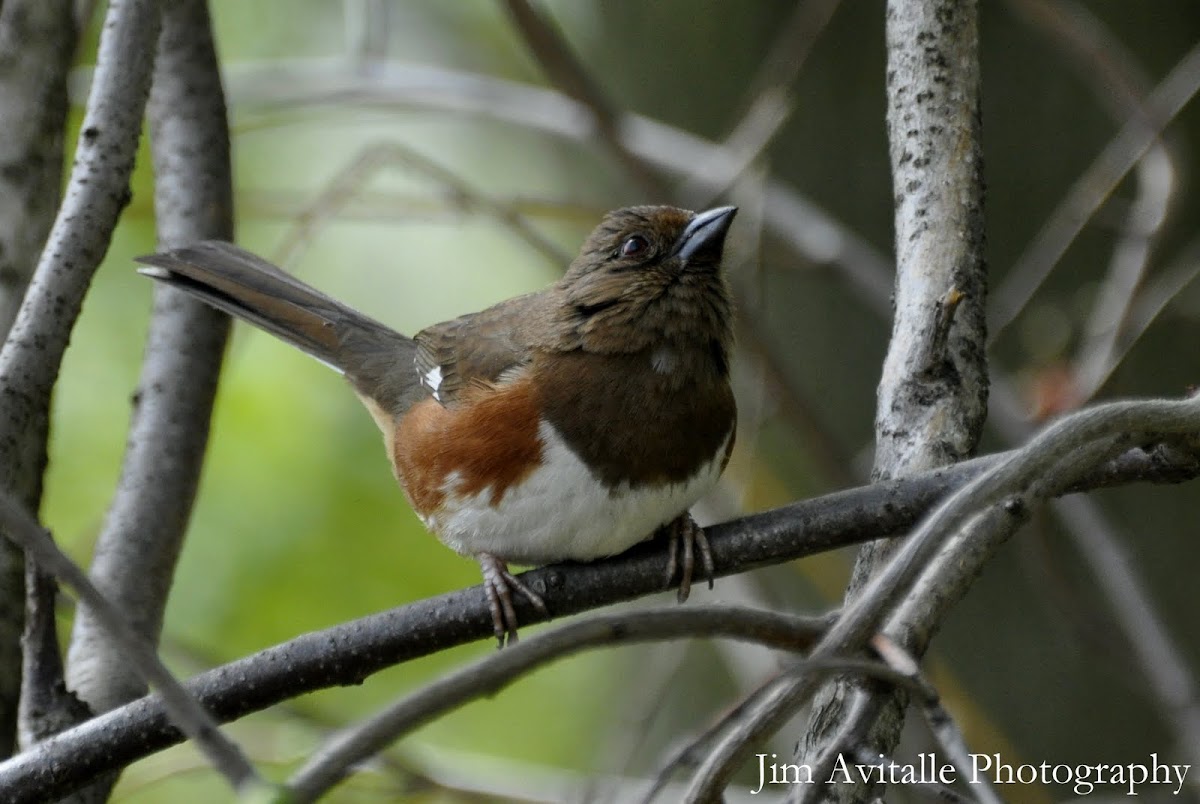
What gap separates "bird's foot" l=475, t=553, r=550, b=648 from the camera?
225cm

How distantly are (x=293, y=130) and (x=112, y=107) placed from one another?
19.1 feet

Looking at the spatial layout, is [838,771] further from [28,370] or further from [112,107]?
[112,107]

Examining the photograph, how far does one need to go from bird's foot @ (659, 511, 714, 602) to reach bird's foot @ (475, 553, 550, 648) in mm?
254

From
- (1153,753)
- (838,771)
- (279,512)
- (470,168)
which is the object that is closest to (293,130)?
Result: (470,168)

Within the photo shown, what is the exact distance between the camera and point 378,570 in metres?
6.54

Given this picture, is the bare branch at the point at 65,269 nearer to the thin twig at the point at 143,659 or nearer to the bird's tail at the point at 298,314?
the bird's tail at the point at 298,314

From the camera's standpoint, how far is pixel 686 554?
2.43m

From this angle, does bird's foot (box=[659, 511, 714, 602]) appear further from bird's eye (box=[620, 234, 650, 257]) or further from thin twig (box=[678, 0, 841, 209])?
thin twig (box=[678, 0, 841, 209])

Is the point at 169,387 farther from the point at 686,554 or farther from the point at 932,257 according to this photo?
the point at 932,257

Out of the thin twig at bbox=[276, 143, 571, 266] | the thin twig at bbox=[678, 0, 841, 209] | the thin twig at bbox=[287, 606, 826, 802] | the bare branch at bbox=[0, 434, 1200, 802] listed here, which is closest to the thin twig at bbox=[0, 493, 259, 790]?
the thin twig at bbox=[287, 606, 826, 802]

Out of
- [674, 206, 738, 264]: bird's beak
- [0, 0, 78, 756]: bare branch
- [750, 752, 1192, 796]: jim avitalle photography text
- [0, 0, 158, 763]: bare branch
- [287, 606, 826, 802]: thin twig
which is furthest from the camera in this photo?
[750, 752, 1192, 796]: jim avitalle photography text

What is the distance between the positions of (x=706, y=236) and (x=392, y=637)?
4.14ft

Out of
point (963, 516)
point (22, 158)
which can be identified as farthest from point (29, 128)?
point (963, 516)

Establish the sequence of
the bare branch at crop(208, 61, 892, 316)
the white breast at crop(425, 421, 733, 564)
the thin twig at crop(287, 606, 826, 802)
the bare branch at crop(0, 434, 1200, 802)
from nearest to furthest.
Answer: the thin twig at crop(287, 606, 826, 802)
the bare branch at crop(0, 434, 1200, 802)
the white breast at crop(425, 421, 733, 564)
the bare branch at crop(208, 61, 892, 316)
